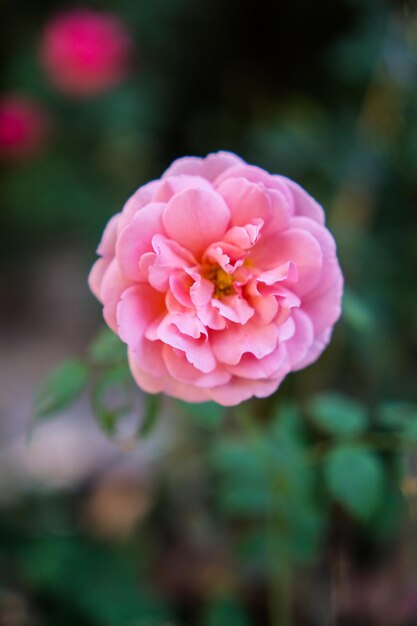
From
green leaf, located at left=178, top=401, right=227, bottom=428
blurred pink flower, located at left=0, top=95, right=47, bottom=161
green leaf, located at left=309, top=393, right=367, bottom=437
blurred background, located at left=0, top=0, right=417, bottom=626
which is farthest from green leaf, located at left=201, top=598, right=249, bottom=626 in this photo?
blurred pink flower, located at left=0, top=95, right=47, bottom=161

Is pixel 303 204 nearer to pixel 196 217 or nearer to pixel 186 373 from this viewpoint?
pixel 196 217

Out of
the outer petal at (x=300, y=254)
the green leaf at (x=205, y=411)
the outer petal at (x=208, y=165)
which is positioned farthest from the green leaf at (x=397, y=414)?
the outer petal at (x=208, y=165)

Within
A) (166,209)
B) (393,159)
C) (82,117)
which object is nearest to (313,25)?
(82,117)

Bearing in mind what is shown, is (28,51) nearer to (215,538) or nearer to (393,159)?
(393,159)

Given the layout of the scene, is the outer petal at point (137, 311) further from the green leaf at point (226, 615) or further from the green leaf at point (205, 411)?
the green leaf at point (226, 615)

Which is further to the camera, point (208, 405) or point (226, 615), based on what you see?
point (226, 615)

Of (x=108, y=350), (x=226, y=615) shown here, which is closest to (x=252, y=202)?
(x=108, y=350)
